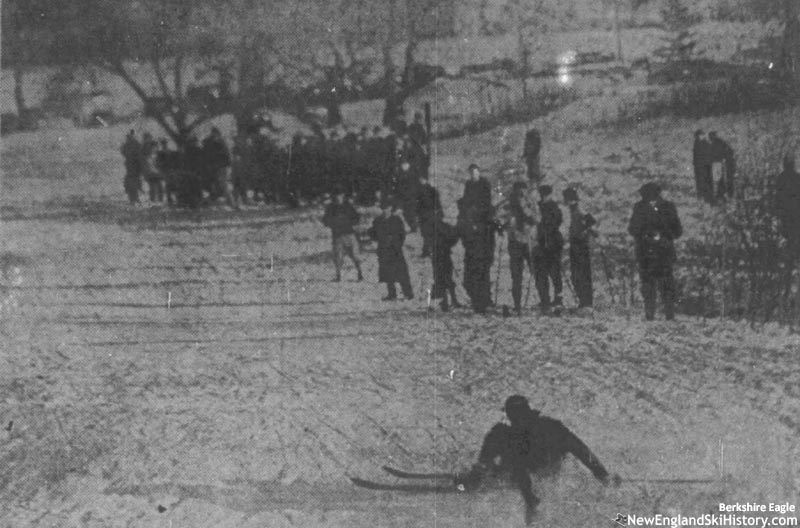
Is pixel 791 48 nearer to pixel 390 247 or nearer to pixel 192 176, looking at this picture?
pixel 390 247

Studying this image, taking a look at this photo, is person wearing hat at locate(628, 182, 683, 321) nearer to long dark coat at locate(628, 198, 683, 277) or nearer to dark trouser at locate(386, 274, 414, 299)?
long dark coat at locate(628, 198, 683, 277)

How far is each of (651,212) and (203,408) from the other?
307 cm

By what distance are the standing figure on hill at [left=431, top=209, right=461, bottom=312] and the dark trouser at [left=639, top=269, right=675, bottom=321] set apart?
1166 mm

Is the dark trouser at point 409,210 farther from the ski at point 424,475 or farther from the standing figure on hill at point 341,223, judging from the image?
the ski at point 424,475

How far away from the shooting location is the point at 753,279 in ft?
19.8

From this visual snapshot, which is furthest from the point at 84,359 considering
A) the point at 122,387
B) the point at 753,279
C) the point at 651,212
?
the point at 753,279

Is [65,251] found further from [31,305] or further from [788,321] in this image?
[788,321]

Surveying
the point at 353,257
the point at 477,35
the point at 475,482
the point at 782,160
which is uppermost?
the point at 477,35

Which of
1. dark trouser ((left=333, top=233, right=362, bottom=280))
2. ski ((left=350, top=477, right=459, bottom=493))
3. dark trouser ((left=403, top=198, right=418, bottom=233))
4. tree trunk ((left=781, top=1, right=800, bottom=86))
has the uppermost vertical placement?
tree trunk ((left=781, top=1, right=800, bottom=86))

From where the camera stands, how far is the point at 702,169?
604cm

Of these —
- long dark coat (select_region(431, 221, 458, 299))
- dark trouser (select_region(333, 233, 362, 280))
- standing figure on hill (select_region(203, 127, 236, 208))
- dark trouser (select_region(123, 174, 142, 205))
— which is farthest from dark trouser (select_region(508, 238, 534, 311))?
dark trouser (select_region(123, 174, 142, 205))

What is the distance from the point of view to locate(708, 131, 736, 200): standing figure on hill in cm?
603

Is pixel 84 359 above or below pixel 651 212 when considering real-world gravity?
below

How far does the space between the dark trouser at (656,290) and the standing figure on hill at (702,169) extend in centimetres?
53
